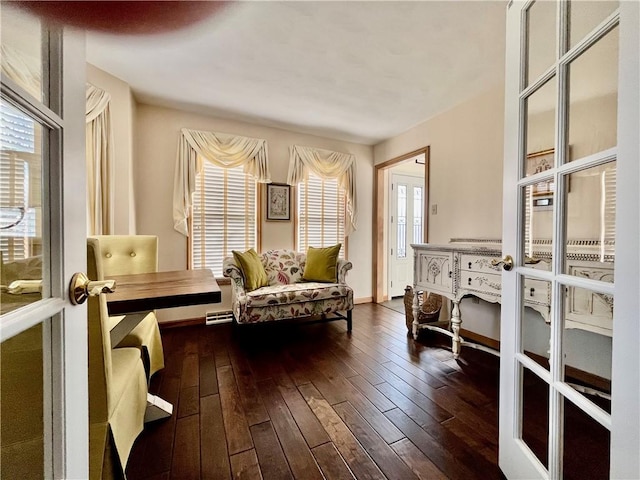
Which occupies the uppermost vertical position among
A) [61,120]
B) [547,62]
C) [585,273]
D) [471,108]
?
[471,108]

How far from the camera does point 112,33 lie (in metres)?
0.57

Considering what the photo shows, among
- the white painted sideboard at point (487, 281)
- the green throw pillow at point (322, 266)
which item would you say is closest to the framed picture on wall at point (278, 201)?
the green throw pillow at point (322, 266)

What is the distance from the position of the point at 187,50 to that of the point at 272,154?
155 cm

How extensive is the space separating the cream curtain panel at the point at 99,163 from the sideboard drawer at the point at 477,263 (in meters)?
3.07

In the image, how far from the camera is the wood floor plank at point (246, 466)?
1131 mm

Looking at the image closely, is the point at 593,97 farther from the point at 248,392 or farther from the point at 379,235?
the point at 379,235

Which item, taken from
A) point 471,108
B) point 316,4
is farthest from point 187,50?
point 471,108

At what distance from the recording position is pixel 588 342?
2.97ft

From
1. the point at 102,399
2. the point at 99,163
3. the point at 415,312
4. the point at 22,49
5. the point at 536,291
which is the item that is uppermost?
the point at 99,163

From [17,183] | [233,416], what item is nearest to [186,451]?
[233,416]

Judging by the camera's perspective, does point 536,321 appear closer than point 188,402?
Yes

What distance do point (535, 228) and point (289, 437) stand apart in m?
1.49

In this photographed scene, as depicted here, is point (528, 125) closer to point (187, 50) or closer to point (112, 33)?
point (112, 33)

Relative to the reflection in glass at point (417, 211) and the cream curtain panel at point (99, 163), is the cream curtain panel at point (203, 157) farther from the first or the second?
the reflection in glass at point (417, 211)
